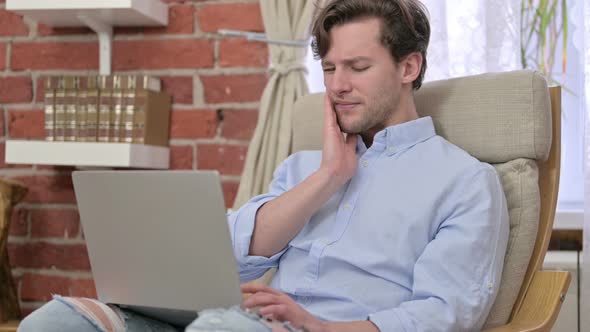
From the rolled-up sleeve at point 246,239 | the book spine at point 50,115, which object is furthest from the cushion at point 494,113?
the book spine at point 50,115

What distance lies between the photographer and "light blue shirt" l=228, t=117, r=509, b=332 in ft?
4.08

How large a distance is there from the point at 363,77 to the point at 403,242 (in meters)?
0.34

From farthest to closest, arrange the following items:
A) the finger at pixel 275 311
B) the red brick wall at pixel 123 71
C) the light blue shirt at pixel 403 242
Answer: the red brick wall at pixel 123 71 → the light blue shirt at pixel 403 242 → the finger at pixel 275 311

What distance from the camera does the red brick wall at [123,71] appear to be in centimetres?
215

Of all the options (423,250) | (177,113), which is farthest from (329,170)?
(177,113)

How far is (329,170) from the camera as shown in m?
1.40

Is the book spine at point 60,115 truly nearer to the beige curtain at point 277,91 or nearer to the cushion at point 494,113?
the beige curtain at point 277,91

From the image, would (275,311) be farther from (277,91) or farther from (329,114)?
(277,91)

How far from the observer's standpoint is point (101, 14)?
2.09m

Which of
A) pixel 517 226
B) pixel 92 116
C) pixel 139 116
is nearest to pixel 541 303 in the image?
pixel 517 226

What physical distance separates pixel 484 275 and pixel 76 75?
133 centimetres

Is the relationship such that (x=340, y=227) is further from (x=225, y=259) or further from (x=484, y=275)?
(x=225, y=259)

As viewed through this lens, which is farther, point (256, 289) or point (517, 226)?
point (517, 226)

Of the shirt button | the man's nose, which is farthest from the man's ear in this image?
the shirt button
